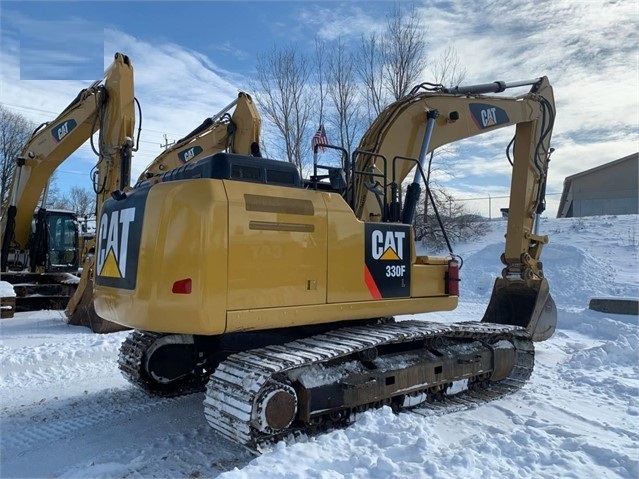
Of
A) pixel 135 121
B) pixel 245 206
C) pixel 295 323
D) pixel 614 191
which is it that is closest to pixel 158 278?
pixel 245 206

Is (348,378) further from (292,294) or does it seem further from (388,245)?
(388,245)

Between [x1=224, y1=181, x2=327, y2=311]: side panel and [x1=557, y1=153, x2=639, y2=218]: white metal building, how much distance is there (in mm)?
28635

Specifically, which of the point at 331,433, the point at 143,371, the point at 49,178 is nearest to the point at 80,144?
the point at 49,178

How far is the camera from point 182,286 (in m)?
3.81

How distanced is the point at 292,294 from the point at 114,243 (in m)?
1.56

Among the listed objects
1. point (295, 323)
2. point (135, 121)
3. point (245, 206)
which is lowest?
point (295, 323)

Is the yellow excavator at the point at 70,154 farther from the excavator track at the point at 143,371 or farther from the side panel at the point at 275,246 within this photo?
the side panel at the point at 275,246

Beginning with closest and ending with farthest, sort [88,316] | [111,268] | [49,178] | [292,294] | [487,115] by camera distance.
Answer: [292,294], [111,268], [487,115], [88,316], [49,178]

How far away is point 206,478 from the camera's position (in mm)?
3723

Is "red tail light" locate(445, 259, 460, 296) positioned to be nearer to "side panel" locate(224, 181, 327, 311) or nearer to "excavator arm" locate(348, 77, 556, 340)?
"excavator arm" locate(348, 77, 556, 340)

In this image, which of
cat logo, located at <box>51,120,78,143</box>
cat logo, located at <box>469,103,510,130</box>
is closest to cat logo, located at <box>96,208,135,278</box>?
cat logo, located at <box>469,103,510,130</box>

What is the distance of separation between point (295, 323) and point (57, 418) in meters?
2.47

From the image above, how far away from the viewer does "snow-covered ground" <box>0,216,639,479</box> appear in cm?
367

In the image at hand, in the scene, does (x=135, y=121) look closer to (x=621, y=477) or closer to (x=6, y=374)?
(x=6, y=374)
